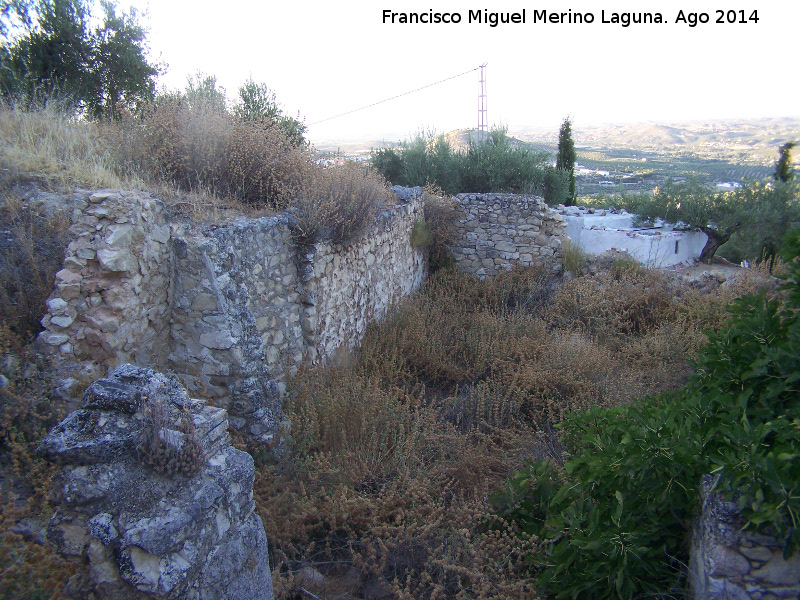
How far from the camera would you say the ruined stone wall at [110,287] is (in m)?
2.80

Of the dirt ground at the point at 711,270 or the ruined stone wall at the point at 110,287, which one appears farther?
the dirt ground at the point at 711,270

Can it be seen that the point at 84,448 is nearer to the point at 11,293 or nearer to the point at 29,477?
the point at 29,477

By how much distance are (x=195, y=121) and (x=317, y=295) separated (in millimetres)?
2153

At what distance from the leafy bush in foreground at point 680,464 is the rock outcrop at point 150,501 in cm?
169

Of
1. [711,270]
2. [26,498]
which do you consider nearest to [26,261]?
[26,498]

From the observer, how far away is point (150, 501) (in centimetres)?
194

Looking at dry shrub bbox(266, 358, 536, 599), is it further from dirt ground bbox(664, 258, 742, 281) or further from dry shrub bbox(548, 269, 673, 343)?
dirt ground bbox(664, 258, 742, 281)

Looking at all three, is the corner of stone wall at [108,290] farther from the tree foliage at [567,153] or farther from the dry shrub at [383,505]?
the tree foliage at [567,153]

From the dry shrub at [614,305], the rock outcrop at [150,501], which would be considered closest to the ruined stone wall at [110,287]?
the rock outcrop at [150,501]

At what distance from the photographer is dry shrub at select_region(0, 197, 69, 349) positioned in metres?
2.75

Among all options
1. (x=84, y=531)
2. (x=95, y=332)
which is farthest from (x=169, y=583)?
(x=95, y=332)

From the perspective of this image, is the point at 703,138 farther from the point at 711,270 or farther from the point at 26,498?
the point at 26,498

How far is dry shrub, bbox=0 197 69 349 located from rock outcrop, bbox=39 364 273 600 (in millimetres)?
948

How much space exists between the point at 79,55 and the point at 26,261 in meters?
6.67
